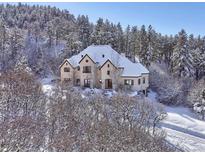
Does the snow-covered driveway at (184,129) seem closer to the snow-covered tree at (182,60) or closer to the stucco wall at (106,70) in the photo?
the stucco wall at (106,70)

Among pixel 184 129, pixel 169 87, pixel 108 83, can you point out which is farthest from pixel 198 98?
pixel 108 83

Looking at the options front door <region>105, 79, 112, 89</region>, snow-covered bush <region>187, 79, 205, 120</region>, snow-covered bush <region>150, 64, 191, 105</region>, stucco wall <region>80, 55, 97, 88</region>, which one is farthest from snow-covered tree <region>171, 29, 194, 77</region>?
stucco wall <region>80, 55, 97, 88</region>

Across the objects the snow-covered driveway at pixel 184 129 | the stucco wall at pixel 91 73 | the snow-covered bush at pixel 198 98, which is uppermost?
the stucco wall at pixel 91 73

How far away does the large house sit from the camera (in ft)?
131

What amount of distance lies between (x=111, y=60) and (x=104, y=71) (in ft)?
4.85

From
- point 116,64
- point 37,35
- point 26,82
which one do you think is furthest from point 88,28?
point 26,82

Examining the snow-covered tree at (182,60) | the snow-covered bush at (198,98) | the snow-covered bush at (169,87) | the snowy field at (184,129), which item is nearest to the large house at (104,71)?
the snow-covered bush at (169,87)

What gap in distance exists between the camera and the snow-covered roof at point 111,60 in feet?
134

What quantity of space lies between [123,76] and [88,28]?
19653 mm

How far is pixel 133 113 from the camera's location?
934 inches

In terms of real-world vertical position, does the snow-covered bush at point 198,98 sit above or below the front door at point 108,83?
below

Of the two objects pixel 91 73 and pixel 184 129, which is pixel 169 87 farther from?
pixel 184 129

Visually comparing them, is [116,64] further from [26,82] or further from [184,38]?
[26,82]

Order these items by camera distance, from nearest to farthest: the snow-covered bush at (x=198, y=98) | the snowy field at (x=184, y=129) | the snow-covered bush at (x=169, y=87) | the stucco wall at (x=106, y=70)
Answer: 1. the snowy field at (x=184, y=129)
2. the snow-covered bush at (x=198, y=98)
3. the snow-covered bush at (x=169, y=87)
4. the stucco wall at (x=106, y=70)
